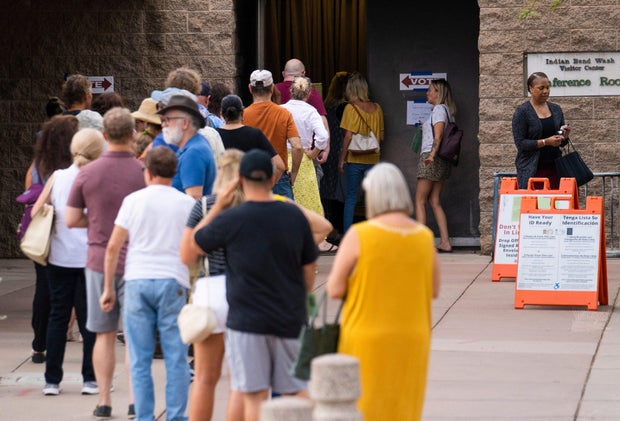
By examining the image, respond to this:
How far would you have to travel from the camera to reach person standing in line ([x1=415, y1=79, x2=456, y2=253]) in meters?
16.2

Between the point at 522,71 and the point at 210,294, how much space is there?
9.59 metres

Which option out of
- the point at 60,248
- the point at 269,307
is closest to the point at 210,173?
the point at 60,248

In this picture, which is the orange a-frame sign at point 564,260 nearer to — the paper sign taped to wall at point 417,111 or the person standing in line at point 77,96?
the person standing in line at point 77,96

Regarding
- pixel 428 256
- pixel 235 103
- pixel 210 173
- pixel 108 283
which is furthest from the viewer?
pixel 235 103

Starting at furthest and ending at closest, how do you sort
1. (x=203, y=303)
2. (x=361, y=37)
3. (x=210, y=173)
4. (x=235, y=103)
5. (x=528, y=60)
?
(x=361, y=37) → (x=528, y=60) → (x=235, y=103) → (x=210, y=173) → (x=203, y=303)

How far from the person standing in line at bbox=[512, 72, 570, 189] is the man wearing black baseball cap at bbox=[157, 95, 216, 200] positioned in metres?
5.47

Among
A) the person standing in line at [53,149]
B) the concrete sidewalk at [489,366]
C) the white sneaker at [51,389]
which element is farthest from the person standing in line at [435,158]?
the white sneaker at [51,389]

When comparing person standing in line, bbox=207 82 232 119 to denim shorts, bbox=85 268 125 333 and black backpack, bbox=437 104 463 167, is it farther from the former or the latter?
black backpack, bbox=437 104 463 167

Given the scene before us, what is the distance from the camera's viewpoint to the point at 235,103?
1013 centimetres

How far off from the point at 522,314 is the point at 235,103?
11.0 ft

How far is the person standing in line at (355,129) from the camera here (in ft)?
53.7

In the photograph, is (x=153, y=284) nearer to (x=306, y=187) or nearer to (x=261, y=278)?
(x=261, y=278)

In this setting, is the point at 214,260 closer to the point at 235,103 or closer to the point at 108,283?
the point at 108,283

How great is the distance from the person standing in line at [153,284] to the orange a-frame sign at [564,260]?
5264 mm
